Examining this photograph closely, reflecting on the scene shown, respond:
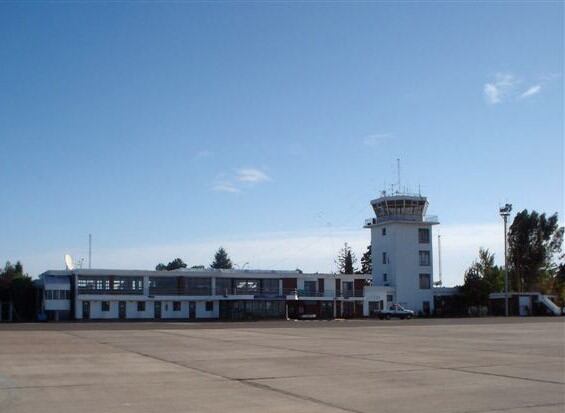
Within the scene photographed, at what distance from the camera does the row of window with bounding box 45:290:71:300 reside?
78312 millimetres

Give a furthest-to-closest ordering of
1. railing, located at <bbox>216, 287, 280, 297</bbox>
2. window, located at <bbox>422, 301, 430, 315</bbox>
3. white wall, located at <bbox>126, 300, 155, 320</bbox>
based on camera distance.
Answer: window, located at <bbox>422, 301, 430, 315</bbox> < railing, located at <bbox>216, 287, 280, 297</bbox> < white wall, located at <bbox>126, 300, 155, 320</bbox>

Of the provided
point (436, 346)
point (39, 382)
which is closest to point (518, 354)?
point (436, 346)

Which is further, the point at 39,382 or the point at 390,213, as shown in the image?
the point at 390,213

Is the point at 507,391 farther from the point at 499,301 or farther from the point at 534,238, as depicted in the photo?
the point at 534,238

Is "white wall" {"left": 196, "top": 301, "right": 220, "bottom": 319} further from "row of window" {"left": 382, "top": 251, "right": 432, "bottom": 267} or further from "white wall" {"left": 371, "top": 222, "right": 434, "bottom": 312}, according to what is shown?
"row of window" {"left": 382, "top": 251, "right": 432, "bottom": 267}

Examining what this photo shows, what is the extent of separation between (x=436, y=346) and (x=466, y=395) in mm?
14103

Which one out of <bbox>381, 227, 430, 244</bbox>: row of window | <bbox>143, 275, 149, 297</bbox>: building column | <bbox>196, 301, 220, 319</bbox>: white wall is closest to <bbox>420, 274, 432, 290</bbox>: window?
<bbox>381, 227, 430, 244</bbox>: row of window

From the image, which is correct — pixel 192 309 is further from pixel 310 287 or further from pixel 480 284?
pixel 480 284

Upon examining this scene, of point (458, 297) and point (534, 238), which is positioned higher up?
point (534, 238)

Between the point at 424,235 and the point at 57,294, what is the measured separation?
5022 centimetres

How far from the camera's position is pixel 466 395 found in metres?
13.8

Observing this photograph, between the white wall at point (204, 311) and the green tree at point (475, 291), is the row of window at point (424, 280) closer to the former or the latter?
the green tree at point (475, 291)

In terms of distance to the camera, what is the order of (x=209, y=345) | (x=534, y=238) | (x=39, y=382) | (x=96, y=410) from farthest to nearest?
(x=534, y=238) → (x=209, y=345) → (x=39, y=382) → (x=96, y=410)

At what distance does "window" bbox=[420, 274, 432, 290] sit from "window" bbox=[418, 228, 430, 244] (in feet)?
16.1
